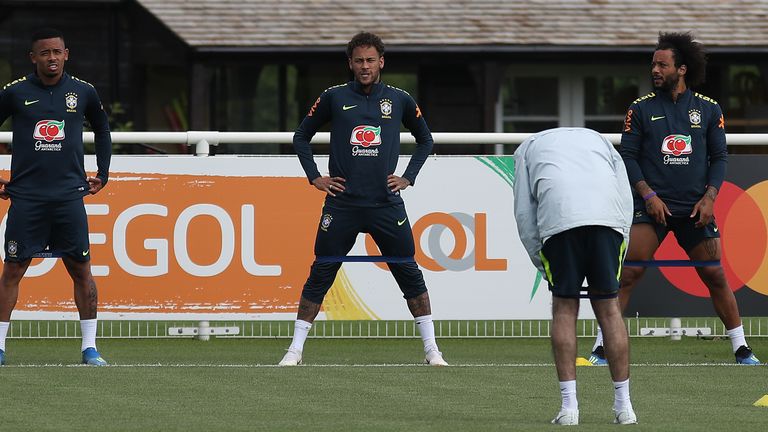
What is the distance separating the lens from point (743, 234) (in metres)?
13.2

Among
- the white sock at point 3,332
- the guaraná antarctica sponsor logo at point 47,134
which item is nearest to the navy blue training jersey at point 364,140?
the guaraná antarctica sponsor logo at point 47,134

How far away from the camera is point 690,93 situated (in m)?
11.4

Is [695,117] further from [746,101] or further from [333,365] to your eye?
[746,101]

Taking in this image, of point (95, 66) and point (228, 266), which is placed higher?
point (95, 66)

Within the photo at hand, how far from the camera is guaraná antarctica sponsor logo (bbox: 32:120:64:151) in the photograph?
35.4 feet

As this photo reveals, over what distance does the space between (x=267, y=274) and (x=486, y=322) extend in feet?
5.61

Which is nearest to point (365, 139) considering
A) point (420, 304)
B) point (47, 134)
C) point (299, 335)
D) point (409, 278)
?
point (409, 278)

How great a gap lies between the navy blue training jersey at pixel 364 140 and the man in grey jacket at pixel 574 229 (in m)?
2.83

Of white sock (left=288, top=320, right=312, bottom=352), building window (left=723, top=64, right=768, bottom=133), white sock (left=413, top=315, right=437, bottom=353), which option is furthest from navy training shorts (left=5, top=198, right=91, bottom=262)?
building window (left=723, top=64, right=768, bottom=133)

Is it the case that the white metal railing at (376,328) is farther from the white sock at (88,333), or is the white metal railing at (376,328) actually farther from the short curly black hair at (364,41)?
the short curly black hair at (364,41)

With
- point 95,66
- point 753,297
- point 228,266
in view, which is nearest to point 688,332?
point 753,297

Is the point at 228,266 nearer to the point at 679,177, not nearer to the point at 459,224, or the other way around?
the point at 459,224

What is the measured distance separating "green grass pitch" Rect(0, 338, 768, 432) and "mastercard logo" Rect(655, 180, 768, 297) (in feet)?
2.38

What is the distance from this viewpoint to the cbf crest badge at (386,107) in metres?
11.0
